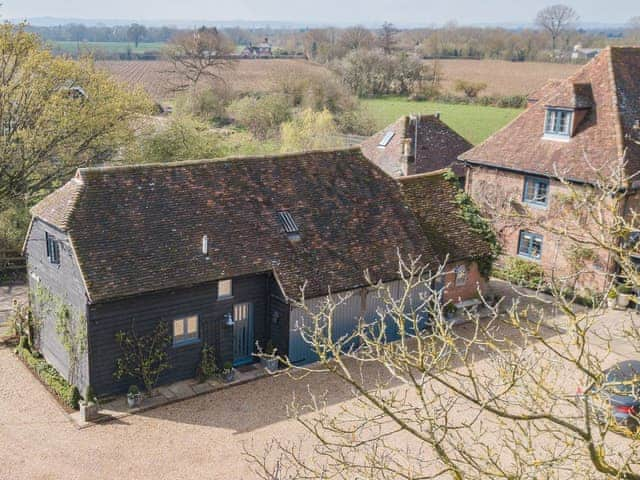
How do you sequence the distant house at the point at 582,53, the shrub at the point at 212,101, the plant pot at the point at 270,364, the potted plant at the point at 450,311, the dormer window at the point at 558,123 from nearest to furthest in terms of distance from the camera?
the plant pot at the point at 270,364, the potted plant at the point at 450,311, the dormer window at the point at 558,123, the shrub at the point at 212,101, the distant house at the point at 582,53

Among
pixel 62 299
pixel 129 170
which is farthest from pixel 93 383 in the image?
pixel 129 170

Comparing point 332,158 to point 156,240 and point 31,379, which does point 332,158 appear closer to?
point 156,240

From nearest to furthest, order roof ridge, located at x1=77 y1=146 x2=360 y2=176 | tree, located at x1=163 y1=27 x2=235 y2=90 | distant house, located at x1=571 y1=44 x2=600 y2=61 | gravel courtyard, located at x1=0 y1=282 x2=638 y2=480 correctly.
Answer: gravel courtyard, located at x1=0 y1=282 x2=638 y2=480
roof ridge, located at x1=77 y1=146 x2=360 y2=176
tree, located at x1=163 y1=27 x2=235 y2=90
distant house, located at x1=571 y1=44 x2=600 y2=61

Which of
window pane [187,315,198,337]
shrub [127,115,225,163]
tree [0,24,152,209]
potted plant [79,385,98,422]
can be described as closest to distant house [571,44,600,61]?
shrub [127,115,225,163]

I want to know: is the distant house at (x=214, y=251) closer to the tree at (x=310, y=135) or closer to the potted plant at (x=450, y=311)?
the potted plant at (x=450, y=311)

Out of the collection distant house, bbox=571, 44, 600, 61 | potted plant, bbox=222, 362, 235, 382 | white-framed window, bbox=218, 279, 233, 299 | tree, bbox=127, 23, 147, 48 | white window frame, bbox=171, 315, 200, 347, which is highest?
tree, bbox=127, 23, 147, 48

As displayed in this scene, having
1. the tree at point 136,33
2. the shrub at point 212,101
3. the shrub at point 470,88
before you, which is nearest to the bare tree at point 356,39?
the shrub at point 470,88

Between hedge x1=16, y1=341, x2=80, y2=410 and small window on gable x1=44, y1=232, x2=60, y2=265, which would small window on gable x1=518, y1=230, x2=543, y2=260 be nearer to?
small window on gable x1=44, y1=232, x2=60, y2=265
